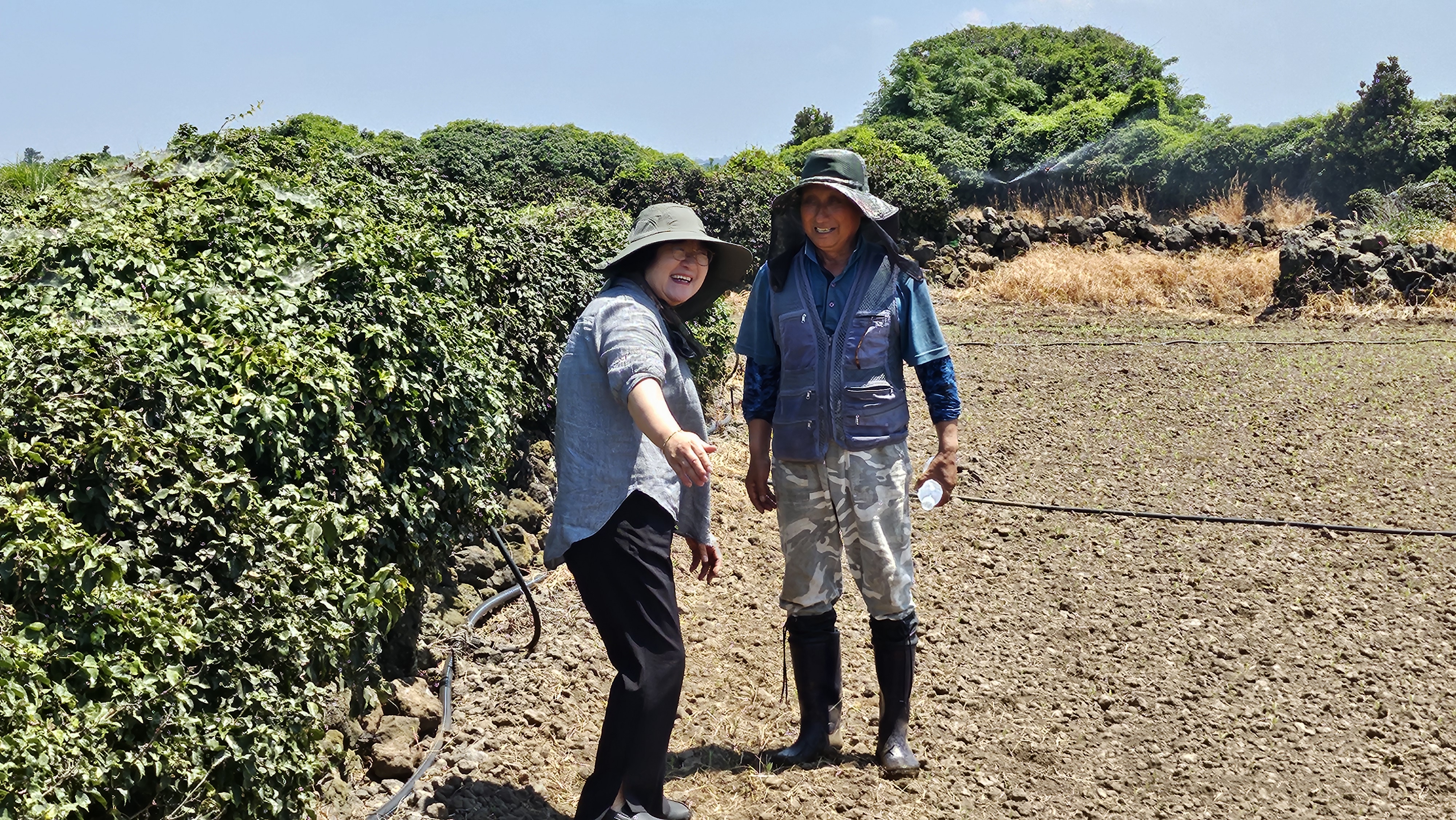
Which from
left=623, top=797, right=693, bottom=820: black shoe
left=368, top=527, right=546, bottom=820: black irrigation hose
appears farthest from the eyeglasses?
left=368, top=527, right=546, bottom=820: black irrigation hose

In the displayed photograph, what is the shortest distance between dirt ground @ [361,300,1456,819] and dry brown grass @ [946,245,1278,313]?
13.8 feet

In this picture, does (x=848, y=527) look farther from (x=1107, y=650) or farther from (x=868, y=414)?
(x=1107, y=650)

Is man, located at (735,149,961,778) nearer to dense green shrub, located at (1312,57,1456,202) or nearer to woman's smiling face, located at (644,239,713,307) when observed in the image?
woman's smiling face, located at (644,239,713,307)

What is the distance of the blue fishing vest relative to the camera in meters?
3.56

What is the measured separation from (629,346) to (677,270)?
377 mm

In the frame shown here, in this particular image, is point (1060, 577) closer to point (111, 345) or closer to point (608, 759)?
point (608, 759)

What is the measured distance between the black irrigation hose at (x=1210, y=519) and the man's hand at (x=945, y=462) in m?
3.03

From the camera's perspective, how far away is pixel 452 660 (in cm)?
437

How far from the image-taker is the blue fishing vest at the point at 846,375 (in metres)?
3.56

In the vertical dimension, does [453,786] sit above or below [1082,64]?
below

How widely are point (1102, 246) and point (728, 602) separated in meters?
11.0

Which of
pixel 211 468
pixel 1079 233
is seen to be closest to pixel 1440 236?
pixel 1079 233

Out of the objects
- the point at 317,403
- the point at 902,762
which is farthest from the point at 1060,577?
the point at 317,403

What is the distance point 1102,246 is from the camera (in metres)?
14.9
